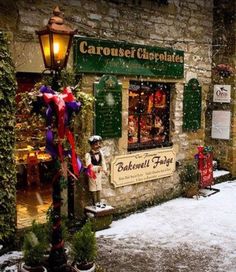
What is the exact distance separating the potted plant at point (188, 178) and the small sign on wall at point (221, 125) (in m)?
2.08

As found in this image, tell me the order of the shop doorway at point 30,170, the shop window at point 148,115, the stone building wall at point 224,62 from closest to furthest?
the shop window at point 148,115
the shop doorway at point 30,170
the stone building wall at point 224,62

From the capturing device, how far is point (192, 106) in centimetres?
1007

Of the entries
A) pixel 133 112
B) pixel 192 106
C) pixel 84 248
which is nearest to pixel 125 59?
pixel 133 112

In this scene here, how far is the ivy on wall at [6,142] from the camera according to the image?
6173 millimetres

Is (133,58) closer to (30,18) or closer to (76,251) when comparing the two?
(30,18)

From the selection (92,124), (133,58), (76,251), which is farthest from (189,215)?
(76,251)

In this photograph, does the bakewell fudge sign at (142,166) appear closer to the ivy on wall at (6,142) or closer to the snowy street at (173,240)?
the snowy street at (173,240)

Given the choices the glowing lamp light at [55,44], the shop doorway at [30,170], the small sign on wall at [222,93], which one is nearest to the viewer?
the glowing lamp light at [55,44]

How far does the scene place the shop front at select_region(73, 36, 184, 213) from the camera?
775cm

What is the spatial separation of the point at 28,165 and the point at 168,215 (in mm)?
3776

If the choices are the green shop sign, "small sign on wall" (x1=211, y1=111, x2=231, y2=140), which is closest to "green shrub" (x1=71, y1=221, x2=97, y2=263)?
the green shop sign

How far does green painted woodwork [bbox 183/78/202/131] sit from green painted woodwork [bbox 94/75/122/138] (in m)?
2.28

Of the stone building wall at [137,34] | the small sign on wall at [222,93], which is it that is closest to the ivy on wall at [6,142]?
the stone building wall at [137,34]

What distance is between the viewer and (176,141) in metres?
9.78
